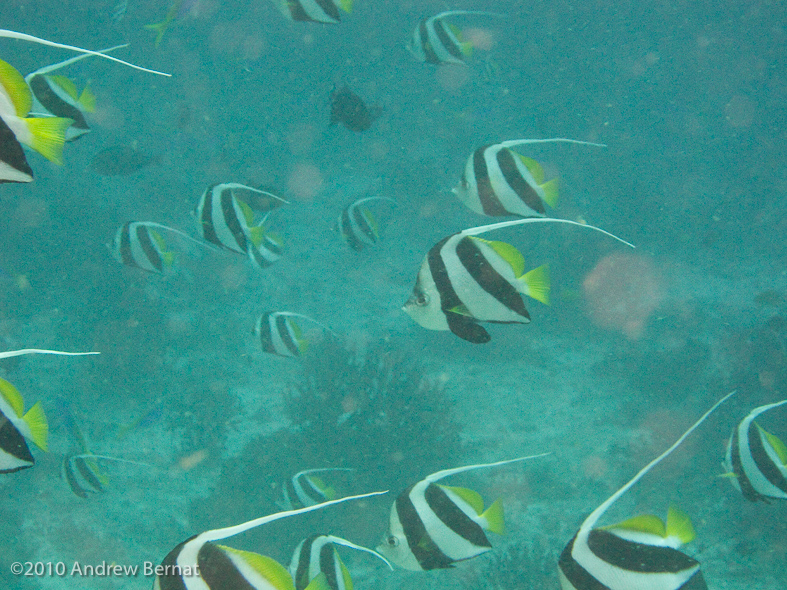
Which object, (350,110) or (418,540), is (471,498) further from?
(350,110)

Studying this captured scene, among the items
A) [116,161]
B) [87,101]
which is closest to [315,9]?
[87,101]

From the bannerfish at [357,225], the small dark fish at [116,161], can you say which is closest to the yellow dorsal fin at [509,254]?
the bannerfish at [357,225]

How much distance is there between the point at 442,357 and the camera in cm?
986

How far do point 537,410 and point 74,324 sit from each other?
32.0ft

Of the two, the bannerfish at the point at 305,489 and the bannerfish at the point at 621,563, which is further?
the bannerfish at the point at 305,489

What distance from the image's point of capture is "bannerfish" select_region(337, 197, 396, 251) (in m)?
5.19

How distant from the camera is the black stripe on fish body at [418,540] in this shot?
2.11m

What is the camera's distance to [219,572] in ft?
4.01

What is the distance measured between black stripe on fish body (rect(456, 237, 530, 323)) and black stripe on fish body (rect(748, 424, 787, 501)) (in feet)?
6.17

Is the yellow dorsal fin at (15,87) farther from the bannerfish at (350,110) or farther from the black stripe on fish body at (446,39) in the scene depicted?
the bannerfish at (350,110)

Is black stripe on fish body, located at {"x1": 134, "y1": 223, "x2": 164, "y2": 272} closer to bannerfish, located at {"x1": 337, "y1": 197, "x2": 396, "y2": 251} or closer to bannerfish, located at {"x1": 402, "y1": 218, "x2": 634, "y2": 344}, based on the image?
bannerfish, located at {"x1": 337, "y1": 197, "x2": 396, "y2": 251}

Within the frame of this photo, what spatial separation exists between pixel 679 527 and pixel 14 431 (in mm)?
2401

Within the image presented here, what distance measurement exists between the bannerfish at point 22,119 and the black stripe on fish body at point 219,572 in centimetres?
118

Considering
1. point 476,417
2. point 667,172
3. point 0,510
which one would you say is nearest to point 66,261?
point 0,510
